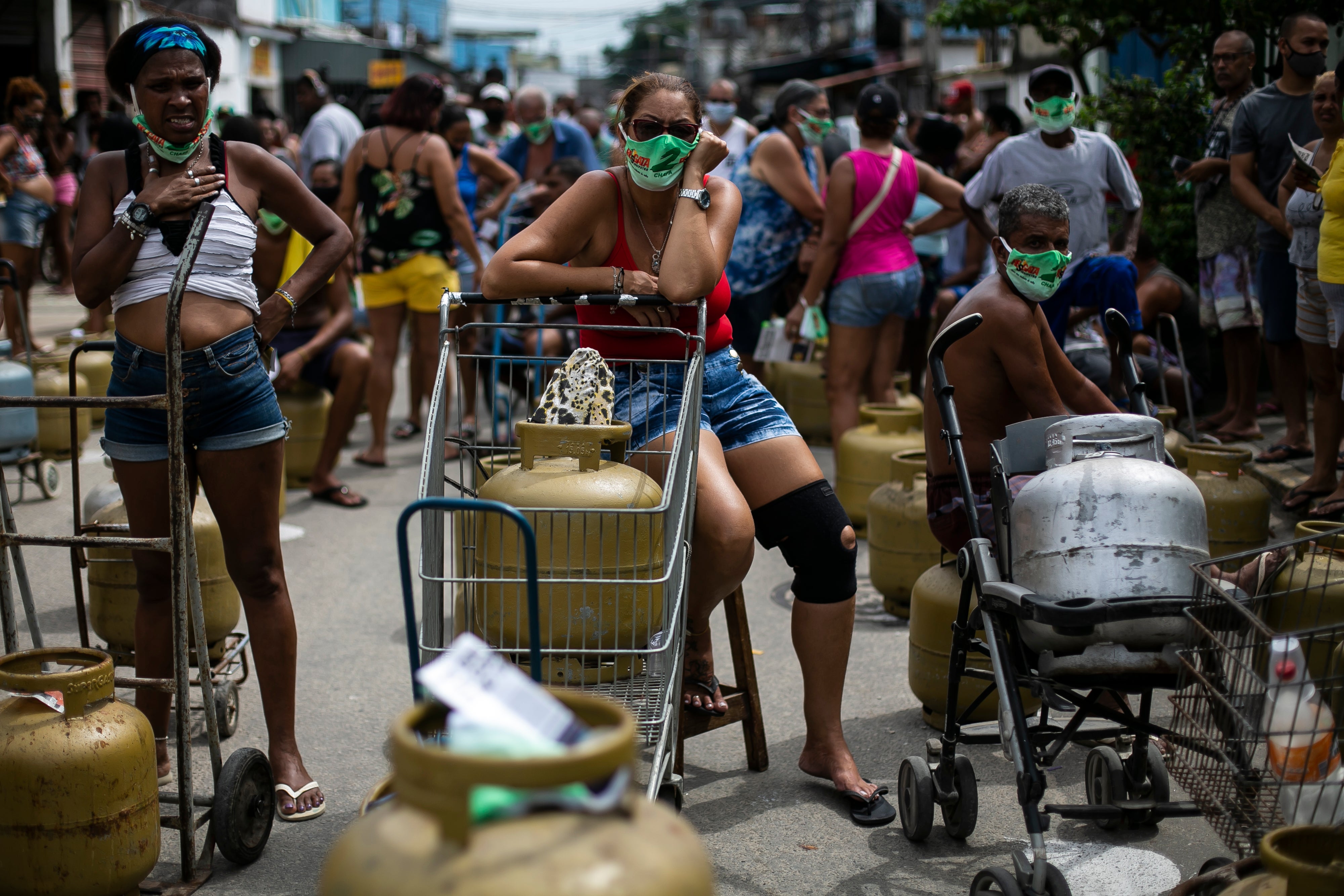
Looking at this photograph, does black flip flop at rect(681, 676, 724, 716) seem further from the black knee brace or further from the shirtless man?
the shirtless man

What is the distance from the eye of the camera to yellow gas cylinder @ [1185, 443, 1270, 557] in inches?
207

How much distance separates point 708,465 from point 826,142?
6.21 meters

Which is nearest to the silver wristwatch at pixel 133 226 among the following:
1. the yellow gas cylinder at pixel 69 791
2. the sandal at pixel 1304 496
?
the yellow gas cylinder at pixel 69 791

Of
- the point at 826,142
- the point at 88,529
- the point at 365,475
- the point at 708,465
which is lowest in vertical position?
the point at 365,475

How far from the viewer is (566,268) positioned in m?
3.54

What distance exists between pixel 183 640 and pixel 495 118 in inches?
447

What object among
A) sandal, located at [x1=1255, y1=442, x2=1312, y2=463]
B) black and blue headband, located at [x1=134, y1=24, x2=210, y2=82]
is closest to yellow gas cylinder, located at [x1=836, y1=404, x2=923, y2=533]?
sandal, located at [x1=1255, y1=442, x2=1312, y2=463]

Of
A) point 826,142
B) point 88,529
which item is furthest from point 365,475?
point 88,529

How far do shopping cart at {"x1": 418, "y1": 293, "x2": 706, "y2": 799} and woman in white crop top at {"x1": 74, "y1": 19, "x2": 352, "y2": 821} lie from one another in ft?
2.14

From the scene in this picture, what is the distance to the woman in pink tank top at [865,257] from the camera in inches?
286

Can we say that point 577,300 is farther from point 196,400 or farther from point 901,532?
point 901,532

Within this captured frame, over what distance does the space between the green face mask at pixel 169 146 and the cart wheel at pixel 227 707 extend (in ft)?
5.92

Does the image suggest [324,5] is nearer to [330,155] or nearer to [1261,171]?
[330,155]

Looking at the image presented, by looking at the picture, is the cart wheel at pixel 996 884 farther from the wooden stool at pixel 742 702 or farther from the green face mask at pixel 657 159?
the green face mask at pixel 657 159
